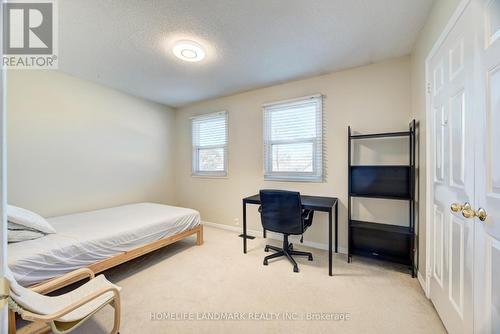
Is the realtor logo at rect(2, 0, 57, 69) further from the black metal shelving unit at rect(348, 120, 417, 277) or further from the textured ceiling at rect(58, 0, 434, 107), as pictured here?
the black metal shelving unit at rect(348, 120, 417, 277)

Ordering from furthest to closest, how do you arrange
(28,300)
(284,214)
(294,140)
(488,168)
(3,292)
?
(294,140), (284,214), (28,300), (488,168), (3,292)

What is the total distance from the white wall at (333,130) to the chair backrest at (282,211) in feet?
2.51

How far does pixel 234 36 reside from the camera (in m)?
2.05

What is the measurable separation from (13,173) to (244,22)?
3.14 meters

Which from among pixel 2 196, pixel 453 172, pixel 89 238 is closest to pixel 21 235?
pixel 89 238

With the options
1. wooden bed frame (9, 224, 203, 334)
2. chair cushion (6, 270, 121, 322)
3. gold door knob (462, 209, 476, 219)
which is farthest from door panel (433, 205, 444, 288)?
wooden bed frame (9, 224, 203, 334)

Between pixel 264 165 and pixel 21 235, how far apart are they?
2832 mm

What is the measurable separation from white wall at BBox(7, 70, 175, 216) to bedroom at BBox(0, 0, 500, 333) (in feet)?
0.07

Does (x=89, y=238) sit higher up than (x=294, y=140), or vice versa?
(x=294, y=140)

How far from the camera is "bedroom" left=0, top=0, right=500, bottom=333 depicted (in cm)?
126

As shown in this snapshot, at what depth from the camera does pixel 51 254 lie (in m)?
1.63

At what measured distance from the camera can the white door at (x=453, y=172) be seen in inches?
45.3

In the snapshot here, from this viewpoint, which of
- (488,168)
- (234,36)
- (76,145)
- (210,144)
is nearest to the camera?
(488,168)

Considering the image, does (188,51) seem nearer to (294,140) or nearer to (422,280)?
(294,140)
